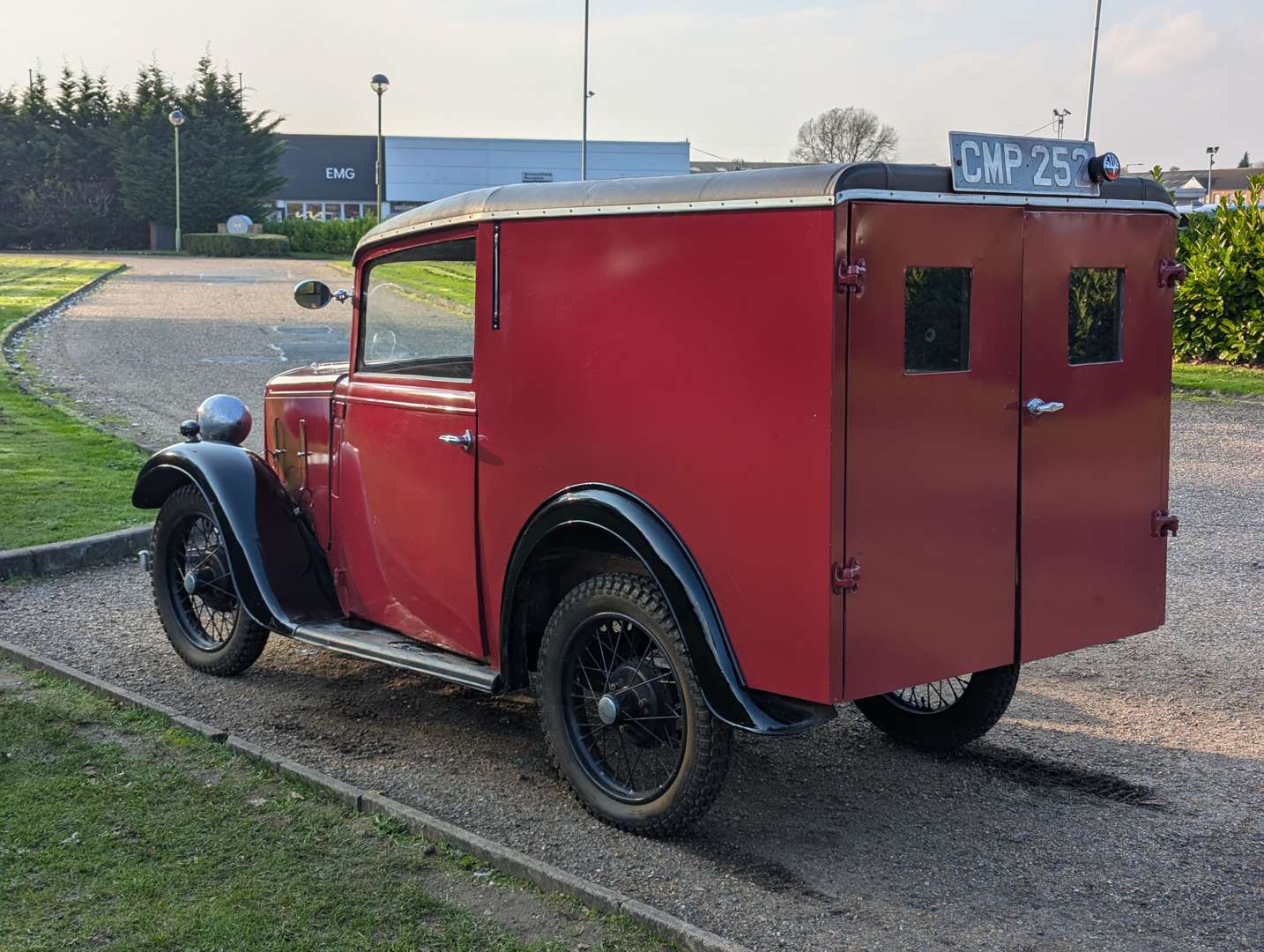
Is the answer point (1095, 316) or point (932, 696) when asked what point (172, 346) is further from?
point (1095, 316)

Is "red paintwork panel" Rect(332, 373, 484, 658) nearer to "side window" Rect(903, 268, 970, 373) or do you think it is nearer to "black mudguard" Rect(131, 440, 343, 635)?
"black mudguard" Rect(131, 440, 343, 635)

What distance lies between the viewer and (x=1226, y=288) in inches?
682

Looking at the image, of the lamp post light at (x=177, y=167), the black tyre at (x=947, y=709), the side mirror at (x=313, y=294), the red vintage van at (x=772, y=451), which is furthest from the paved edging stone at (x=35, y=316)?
the lamp post light at (x=177, y=167)

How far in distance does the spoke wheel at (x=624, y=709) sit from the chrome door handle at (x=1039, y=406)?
1354 millimetres

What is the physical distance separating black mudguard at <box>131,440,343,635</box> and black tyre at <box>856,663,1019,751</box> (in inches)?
90.6

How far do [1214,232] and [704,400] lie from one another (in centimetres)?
1578

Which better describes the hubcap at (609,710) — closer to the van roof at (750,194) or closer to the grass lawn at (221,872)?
the grass lawn at (221,872)

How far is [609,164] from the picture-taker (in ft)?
199

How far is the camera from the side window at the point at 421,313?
16.1ft

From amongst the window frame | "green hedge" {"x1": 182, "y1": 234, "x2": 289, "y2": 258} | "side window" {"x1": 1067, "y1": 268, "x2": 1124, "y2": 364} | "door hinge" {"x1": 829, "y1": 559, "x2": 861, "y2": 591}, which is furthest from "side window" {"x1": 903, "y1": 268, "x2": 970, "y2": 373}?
"green hedge" {"x1": 182, "y1": 234, "x2": 289, "y2": 258}

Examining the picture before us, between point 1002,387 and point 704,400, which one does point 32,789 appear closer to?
point 704,400

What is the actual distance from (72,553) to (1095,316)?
592cm

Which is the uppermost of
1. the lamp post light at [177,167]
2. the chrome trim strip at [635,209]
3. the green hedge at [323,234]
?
the lamp post light at [177,167]

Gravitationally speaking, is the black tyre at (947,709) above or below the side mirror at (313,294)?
below
